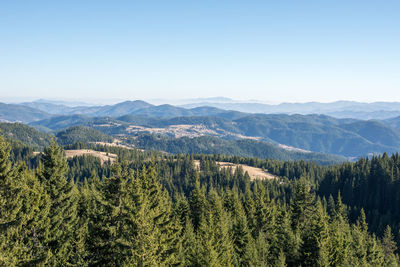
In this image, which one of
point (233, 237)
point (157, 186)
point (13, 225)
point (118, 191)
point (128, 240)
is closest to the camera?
point (13, 225)

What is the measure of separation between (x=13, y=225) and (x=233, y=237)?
40.0m

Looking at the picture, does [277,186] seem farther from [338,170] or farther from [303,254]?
[303,254]

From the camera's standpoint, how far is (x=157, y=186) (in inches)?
1511

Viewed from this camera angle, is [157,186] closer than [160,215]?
No

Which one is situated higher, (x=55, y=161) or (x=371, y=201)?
(x=55, y=161)

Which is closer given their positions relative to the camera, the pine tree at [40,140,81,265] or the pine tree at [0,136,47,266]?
the pine tree at [0,136,47,266]

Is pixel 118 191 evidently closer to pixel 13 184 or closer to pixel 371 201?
pixel 13 184

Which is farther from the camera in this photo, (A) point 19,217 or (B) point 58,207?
(B) point 58,207

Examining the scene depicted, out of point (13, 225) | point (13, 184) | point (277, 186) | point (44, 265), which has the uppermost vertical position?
point (13, 184)

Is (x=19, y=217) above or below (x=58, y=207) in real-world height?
above

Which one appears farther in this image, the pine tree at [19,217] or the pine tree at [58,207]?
the pine tree at [58,207]

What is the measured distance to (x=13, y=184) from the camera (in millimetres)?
25266

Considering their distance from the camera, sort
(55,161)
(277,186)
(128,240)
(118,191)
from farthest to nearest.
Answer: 1. (277,186)
2. (55,161)
3. (118,191)
4. (128,240)

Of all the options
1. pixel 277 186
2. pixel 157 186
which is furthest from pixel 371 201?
pixel 157 186
